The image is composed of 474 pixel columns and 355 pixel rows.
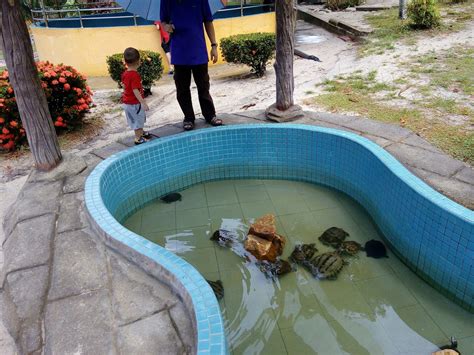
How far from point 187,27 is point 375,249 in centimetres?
311

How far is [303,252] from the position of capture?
144 inches

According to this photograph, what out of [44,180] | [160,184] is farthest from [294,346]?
[44,180]

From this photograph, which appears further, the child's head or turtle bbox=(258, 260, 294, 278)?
the child's head

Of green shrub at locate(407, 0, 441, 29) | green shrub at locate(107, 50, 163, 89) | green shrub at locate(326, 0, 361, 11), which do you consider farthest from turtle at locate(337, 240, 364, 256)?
green shrub at locate(326, 0, 361, 11)

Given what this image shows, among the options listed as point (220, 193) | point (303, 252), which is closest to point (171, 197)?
point (220, 193)

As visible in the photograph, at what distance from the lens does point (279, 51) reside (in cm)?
516

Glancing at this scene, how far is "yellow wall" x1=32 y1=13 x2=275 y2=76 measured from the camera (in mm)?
9656

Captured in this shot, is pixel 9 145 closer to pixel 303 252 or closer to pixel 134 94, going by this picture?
pixel 134 94

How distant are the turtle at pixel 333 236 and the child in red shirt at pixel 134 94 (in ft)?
8.17

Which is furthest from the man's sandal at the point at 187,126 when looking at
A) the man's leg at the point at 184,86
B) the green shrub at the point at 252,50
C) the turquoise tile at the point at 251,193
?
the green shrub at the point at 252,50

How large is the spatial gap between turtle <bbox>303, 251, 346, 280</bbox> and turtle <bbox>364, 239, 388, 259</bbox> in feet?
1.02

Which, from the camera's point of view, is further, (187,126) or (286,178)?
(187,126)

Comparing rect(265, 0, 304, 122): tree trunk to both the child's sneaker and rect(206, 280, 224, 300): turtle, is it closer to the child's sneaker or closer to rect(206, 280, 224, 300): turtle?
the child's sneaker

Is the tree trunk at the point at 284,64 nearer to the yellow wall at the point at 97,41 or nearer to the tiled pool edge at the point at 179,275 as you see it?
the tiled pool edge at the point at 179,275
